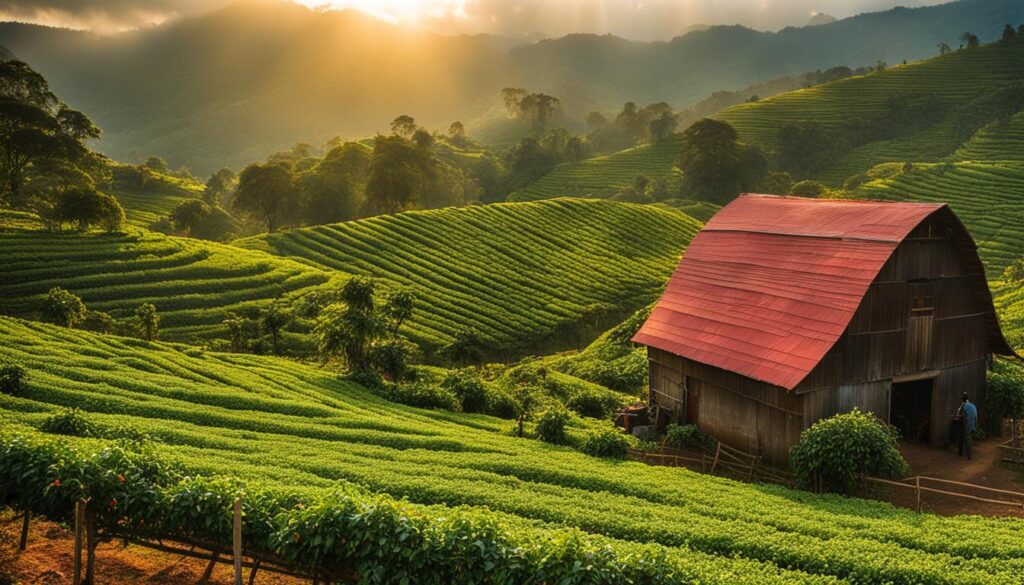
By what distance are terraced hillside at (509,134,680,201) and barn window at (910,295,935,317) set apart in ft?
301

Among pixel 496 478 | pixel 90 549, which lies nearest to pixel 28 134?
pixel 496 478

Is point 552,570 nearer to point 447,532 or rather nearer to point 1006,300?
point 447,532

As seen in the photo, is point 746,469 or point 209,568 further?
point 746,469

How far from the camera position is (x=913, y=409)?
1122 inches

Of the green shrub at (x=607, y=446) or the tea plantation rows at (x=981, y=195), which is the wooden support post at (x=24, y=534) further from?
the tea plantation rows at (x=981, y=195)

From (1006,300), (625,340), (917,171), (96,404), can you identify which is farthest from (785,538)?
(917,171)

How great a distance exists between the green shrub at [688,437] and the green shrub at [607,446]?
10.3 feet

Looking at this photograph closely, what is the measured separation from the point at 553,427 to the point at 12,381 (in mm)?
20749

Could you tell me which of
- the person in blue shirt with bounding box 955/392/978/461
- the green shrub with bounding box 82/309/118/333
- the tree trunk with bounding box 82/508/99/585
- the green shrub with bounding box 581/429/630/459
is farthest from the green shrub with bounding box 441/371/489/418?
the green shrub with bounding box 82/309/118/333

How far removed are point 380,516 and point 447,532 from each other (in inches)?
51.3

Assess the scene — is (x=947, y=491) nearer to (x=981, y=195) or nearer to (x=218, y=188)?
(x=981, y=195)

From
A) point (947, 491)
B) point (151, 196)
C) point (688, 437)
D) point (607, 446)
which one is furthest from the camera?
point (151, 196)

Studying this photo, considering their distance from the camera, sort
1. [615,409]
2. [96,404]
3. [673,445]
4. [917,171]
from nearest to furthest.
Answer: [96,404], [673,445], [615,409], [917,171]

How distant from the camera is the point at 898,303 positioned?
83.1 ft
